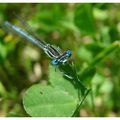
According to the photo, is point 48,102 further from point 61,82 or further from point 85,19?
point 85,19

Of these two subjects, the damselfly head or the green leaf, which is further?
the green leaf

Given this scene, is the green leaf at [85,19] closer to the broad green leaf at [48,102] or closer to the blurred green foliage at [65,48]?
the blurred green foliage at [65,48]

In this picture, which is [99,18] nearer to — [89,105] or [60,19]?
[60,19]

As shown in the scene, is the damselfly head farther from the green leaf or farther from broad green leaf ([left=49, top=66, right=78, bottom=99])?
the green leaf

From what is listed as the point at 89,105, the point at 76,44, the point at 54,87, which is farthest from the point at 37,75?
the point at 54,87

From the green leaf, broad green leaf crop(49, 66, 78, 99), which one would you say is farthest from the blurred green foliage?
broad green leaf crop(49, 66, 78, 99)

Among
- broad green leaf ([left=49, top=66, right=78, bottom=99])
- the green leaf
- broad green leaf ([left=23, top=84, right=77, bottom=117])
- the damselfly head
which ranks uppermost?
the green leaf

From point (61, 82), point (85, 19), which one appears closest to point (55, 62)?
point (61, 82)
